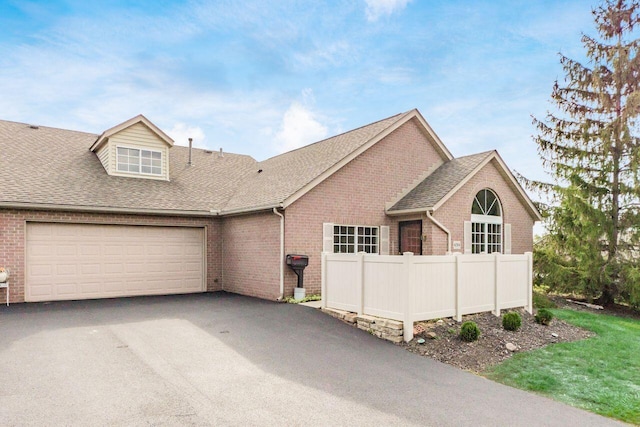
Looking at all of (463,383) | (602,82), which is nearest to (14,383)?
(463,383)

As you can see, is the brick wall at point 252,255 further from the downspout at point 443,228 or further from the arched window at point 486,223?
the arched window at point 486,223

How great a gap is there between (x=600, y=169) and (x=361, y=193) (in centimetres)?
890

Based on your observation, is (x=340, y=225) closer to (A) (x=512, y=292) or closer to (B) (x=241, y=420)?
(A) (x=512, y=292)

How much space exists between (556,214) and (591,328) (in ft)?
22.2

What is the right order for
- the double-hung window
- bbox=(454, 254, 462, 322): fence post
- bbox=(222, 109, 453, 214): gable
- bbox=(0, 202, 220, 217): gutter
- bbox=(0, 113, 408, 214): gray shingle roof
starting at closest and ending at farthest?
Answer: bbox=(454, 254, 462, 322): fence post → bbox=(0, 202, 220, 217): gutter → bbox=(0, 113, 408, 214): gray shingle roof → bbox=(222, 109, 453, 214): gable → the double-hung window

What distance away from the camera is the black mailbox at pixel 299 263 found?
39.4 ft

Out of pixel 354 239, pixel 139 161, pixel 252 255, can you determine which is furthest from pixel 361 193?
pixel 139 161

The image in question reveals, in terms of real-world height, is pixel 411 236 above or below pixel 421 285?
above

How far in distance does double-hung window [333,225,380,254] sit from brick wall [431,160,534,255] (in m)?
1.95

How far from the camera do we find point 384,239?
1449cm

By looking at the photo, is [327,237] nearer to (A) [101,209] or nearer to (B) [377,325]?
(B) [377,325]

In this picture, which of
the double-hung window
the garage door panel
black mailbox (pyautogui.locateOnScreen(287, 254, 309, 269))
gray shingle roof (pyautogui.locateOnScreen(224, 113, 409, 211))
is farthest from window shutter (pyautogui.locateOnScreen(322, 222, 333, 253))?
the garage door panel

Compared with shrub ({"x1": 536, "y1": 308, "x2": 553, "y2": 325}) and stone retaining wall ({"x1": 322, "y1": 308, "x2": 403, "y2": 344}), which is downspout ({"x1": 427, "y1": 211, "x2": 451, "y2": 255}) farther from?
stone retaining wall ({"x1": 322, "y1": 308, "x2": 403, "y2": 344})

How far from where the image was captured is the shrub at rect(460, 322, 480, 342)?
8.05m
